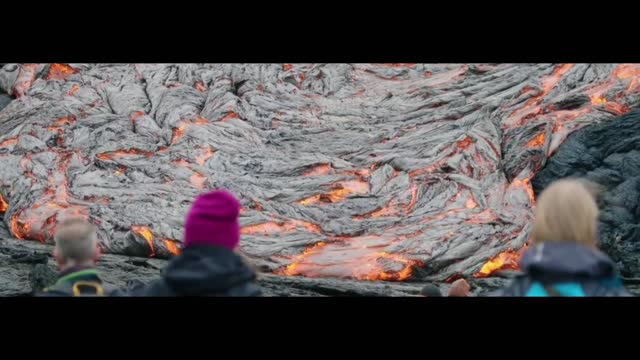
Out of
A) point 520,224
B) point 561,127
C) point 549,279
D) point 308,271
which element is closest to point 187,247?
point 549,279

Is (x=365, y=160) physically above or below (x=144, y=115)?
below

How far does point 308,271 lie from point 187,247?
16.7ft

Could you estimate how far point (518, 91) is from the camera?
9641mm

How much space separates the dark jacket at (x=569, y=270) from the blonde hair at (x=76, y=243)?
66.1 inches

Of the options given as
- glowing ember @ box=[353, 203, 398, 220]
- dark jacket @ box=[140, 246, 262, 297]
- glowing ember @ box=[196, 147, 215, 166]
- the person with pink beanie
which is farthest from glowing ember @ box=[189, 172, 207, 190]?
dark jacket @ box=[140, 246, 262, 297]

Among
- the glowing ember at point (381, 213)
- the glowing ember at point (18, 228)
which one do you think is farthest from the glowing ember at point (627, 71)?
the glowing ember at point (18, 228)

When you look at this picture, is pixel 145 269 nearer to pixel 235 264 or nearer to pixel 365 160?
pixel 365 160

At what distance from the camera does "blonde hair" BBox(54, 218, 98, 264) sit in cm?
361

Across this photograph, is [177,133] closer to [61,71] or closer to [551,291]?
[61,71]

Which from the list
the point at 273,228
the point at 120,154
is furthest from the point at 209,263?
the point at 120,154

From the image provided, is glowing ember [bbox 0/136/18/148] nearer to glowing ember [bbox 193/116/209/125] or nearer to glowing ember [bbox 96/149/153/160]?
glowing ember [bbox 96/149/153/160]

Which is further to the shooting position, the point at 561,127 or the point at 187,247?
the point at 561,127

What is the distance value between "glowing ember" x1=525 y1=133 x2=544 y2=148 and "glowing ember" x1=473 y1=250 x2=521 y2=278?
4.25ft

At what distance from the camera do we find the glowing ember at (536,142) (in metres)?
9.23
